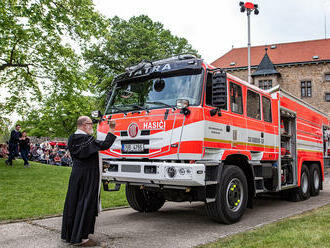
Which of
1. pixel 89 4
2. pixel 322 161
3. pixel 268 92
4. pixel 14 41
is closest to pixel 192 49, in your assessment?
pixel 89 4

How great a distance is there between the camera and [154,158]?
603cm

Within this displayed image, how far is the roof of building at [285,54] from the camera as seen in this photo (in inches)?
1852

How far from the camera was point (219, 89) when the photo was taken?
609cm

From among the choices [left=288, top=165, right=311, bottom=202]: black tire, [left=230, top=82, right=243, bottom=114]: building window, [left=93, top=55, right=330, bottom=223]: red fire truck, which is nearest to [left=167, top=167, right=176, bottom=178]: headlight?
[left=93, top=55, right=330, bottom=223]: red fire truck

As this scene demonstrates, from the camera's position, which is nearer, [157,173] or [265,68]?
[157,173]

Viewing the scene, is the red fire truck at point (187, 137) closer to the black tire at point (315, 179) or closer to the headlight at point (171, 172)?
the headlight at point (171, 172)

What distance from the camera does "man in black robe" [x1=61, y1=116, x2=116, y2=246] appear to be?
500cm

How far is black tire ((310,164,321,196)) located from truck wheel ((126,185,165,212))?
5.86 meters

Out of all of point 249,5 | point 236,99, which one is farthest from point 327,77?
point 236,99

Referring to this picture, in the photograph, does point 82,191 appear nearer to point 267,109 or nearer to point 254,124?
point 254,124

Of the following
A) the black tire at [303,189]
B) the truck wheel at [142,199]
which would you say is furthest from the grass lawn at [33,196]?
the black tire at [303,189]

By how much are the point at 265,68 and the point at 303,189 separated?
3856 centimetres

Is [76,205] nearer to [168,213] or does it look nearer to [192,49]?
[168,213]

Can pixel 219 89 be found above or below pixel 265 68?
below
